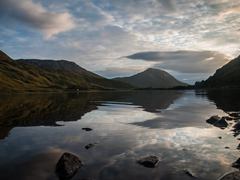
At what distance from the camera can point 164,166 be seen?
25516mm

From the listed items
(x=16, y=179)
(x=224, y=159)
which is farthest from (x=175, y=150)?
(x=16, y=179)

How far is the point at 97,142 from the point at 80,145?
2.54m

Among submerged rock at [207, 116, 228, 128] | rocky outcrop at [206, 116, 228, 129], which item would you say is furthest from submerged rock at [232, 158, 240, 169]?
submerged rock at [207, 116, 228, 128]

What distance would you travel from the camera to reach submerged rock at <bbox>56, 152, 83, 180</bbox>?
883 inches

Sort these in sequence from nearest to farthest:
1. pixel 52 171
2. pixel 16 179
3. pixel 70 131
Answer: pixel 16 179 → pixel 52 171 → pixel 70 131

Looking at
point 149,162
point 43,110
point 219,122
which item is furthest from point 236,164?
point 43,110

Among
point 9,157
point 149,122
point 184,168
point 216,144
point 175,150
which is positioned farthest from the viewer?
point 149,122

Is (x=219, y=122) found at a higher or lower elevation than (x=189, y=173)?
higher

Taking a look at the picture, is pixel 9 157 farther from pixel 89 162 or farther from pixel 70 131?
pixel 70 131

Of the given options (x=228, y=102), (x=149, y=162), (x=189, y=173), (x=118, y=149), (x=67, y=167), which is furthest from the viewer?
(x=228, y=102)

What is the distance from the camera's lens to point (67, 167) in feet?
76.8

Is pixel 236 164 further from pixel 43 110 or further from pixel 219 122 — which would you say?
pixel 43 110

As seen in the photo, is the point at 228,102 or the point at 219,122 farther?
the point at 228,102

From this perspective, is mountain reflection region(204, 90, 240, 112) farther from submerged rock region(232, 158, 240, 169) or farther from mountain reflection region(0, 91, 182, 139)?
submerged rock region(232, 158, 240, 169)
